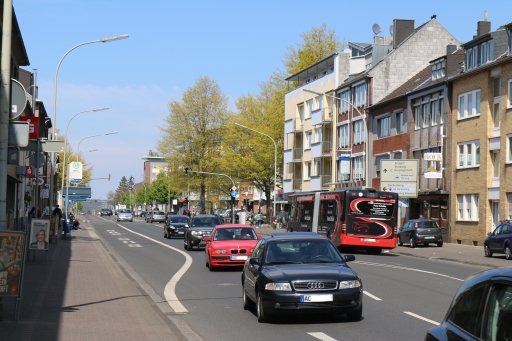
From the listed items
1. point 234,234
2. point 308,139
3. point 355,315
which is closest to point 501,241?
point 234,234

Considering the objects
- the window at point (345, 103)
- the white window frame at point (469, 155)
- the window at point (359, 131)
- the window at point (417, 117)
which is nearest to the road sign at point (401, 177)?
the white window frame at point (469, 155)

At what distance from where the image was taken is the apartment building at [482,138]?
42.5 m

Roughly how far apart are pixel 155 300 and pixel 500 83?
3204 cm

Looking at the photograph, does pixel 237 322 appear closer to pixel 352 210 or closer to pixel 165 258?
pixel 165 258

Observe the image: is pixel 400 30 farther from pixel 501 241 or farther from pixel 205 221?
pixel 501 241

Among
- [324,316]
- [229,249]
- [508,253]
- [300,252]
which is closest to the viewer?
[324,316]

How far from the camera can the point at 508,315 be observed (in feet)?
14.9

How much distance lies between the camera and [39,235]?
24.0 meters

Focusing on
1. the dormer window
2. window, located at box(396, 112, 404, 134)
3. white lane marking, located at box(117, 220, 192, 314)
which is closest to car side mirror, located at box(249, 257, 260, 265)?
white lane marking, located at box(117, 220, 192, 314)

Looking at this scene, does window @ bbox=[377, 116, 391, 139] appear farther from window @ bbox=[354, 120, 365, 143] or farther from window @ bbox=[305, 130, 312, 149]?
window @ bbox=[305, 130, 312, 149]

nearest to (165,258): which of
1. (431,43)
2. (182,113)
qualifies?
(431,43)

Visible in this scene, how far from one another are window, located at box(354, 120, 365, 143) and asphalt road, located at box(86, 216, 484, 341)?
1510 inches

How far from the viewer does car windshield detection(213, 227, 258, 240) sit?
24616mm

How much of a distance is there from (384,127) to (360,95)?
629 cm
